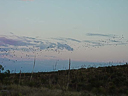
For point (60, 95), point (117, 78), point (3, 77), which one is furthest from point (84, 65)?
point (60, 95)

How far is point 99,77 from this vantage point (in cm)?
3309

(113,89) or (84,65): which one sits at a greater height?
(84,65)

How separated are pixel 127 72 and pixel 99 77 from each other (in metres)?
5.42

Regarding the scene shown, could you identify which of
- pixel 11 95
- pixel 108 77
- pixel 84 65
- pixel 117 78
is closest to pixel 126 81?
pixel 117 78

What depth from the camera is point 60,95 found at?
13.3 meters

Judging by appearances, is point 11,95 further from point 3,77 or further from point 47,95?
point 3,77

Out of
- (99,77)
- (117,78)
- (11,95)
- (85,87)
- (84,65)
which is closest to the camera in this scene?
(11,95)

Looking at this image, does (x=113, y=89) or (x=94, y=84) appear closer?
(x=113, y=89)

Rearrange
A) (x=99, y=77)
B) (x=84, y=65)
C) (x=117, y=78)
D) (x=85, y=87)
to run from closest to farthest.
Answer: (x=85, y=87) → (x=117, y=78) → (x=99, y=77) → (x=84, y=65)

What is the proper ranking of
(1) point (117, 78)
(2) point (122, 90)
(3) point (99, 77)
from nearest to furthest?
(2) point (122, 90) → (1) point (117, 78) → (3) point (99, 77)

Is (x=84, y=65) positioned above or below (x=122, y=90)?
above

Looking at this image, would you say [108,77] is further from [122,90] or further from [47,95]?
[47,95]

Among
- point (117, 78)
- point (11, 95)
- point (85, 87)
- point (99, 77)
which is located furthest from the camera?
point (99, 77)

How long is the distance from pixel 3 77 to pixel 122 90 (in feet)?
49.3
